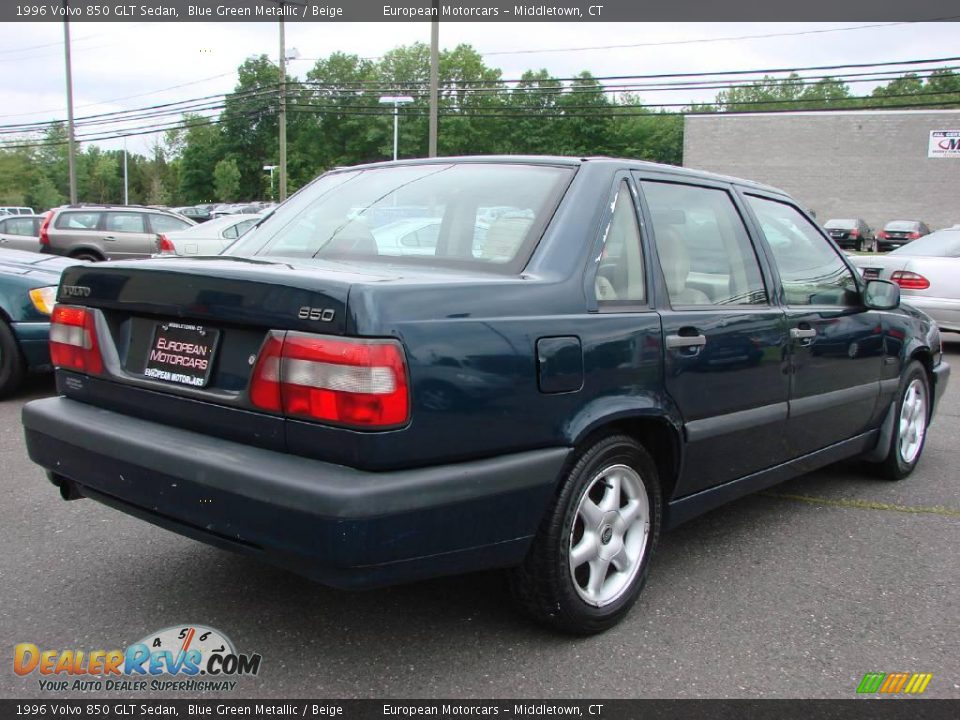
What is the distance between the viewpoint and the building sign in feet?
127

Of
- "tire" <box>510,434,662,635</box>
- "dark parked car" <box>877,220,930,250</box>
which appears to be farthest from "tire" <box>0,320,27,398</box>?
"dark parked car" <box>877,220,930,250</box>

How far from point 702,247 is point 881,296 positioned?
1461 mm

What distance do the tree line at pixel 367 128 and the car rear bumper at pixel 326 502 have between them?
47.8 meters

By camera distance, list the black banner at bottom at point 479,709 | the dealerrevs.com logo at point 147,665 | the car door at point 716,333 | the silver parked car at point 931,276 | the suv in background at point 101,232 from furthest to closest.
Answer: the suv in background at point 101,232
the silver parked car at point 931,276
the car door at point 716,333
the dealerrevs.com logo at point 147,665
the black banner at bottom at point 479,709

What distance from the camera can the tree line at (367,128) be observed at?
2189 inches

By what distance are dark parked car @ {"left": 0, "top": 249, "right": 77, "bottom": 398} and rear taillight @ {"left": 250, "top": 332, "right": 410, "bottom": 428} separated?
16.0ft

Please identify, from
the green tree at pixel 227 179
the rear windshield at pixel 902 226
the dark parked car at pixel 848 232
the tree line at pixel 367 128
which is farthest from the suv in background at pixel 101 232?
the green tree at pixel 227 179

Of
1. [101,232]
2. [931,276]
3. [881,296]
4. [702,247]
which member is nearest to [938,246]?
[931,276]

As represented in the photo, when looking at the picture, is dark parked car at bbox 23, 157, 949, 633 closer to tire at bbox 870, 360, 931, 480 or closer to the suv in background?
tire at bbox 870, 360, 931, 480

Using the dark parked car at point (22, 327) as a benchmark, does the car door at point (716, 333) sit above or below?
above

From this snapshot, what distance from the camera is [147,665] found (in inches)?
103

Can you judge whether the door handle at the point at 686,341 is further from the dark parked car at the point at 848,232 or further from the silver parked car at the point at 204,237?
the dark parked car at the point at 848,232

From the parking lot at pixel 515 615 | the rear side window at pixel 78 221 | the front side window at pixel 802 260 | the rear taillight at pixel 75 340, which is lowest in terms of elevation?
the parking lot at pixel 515 615

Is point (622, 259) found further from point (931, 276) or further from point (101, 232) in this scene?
point (101, 232)
